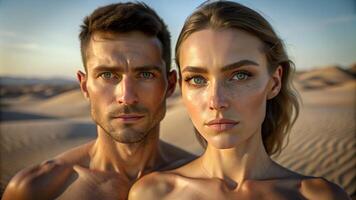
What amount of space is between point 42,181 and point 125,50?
1122 millimetres

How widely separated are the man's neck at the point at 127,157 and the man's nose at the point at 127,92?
0.48 m

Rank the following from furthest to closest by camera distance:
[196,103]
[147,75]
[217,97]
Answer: [147,75]
[196,103]
[217,97]

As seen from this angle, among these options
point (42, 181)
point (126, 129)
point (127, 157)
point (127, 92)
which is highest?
point (127, 92)

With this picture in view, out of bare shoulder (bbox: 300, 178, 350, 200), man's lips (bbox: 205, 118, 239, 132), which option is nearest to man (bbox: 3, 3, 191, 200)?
man's lips (bbox: 205, 118, 239, 132)

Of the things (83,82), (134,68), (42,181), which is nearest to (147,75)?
(134,68)

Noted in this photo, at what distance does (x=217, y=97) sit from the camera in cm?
212

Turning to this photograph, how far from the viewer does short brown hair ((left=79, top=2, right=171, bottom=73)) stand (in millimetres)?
2816

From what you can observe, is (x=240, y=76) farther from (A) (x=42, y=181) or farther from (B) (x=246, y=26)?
(A) (x=42, y=181)

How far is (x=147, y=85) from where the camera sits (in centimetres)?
276

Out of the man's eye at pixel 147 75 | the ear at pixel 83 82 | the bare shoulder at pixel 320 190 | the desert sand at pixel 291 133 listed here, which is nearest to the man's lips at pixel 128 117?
the man's eye at pixel 147 75

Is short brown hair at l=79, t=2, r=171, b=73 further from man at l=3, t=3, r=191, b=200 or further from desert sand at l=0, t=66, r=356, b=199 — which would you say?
desert sand at l=0, t=66, r=356, b=199

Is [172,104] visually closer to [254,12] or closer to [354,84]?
[354,84]

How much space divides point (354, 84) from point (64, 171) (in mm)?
17137

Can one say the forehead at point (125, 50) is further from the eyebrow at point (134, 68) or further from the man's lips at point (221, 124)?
the man's lips at point (221, 124)
